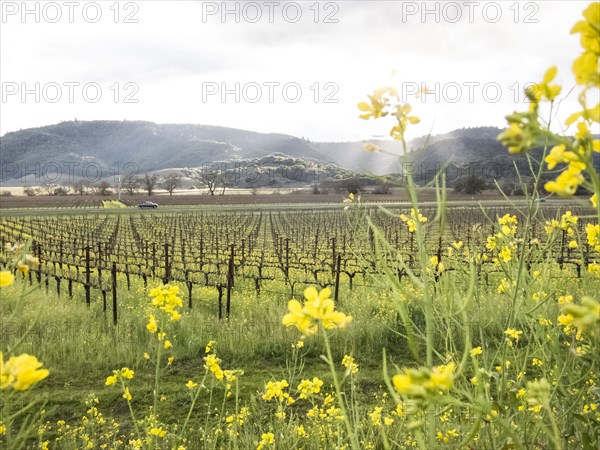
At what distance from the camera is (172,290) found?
7.38 ft

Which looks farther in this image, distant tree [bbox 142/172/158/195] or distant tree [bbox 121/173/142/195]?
distant tree [bbox 121/173/142/195]

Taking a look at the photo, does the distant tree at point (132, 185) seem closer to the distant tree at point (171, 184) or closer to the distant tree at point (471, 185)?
the distant tree at point (171, 184)

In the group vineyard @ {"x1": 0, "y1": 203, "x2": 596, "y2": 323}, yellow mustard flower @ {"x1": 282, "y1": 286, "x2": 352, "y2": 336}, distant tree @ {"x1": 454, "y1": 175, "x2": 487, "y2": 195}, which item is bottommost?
vineyard @ {"x1": 0, "y1": 203, "x2": 596, "y2": 323}

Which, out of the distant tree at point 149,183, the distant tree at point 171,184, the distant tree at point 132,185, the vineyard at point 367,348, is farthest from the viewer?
the distant tree at point 171,184

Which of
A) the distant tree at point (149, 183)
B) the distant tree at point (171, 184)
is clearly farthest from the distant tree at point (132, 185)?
the distant tree at point (171, 184)

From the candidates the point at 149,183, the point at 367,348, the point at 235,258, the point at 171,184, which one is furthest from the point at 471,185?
the point at 367,348

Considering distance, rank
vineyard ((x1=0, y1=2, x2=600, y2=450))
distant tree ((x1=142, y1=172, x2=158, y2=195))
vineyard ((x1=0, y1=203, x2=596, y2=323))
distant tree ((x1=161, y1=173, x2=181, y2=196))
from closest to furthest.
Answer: vineyard ((x1=0, y1=2, x2=600, y2=450)) → vineyard ((x1=0, y1=203, x2=596, y2=323)) → distant tree ((x1=142, y1=172, x2=158, y2=195)) → distant tree ((x1=161, y1=173, x2=181, y2=196))

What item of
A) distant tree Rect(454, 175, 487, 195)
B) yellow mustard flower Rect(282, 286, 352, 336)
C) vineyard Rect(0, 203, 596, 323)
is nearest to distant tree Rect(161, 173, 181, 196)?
distant tree Rect(454, 175, 487, 195)

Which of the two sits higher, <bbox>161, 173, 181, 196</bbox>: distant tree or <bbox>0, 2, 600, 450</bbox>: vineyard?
<bbox>161, 173, 181, 196</bbox>: distant tree

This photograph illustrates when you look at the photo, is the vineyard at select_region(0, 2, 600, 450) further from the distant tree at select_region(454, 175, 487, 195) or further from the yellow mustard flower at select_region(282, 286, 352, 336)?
the distant tree at select_region(454, 175, 487, 195)

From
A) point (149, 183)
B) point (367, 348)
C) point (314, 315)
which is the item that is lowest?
point (367, 348)

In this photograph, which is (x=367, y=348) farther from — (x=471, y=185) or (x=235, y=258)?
(x=471, y=185)

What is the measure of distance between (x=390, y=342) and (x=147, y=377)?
12.2 feet

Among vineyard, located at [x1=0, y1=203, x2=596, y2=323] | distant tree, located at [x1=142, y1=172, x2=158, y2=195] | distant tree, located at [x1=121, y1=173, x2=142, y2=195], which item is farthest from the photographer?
distant tree, located at [x1=121, y1=173, x2=142, y2=195]
